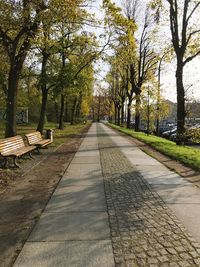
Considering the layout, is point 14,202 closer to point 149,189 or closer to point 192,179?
point 149,189

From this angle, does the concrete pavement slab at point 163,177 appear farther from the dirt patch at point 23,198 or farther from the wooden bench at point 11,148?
the wooden bench at point 11,148

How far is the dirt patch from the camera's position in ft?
17.9

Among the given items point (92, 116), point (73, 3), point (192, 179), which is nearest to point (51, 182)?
point (192, 179)

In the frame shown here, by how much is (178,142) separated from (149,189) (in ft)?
48.4

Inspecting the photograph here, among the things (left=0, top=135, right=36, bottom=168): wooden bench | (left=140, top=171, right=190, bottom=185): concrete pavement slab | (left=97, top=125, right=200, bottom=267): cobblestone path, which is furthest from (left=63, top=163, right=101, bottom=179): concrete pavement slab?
(left=97, top=125, right=200, bottom=267): cobblestone path

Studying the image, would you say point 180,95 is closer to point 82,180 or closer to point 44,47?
point 44,47

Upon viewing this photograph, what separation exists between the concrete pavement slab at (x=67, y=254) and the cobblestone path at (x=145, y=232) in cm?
15

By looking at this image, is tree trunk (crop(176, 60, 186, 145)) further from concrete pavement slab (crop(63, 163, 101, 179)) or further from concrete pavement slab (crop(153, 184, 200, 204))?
concrete pavement slab (crop(153, 184, 200, 204))

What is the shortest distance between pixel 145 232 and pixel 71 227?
1.08m

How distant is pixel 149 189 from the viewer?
352 inches

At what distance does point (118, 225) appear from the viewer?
6141mm

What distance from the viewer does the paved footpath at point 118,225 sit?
4781 millimetres

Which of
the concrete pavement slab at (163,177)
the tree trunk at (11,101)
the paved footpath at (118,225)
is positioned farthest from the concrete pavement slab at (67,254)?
the tree trunk at (11,101)

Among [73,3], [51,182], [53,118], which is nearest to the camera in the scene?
[51,182]
